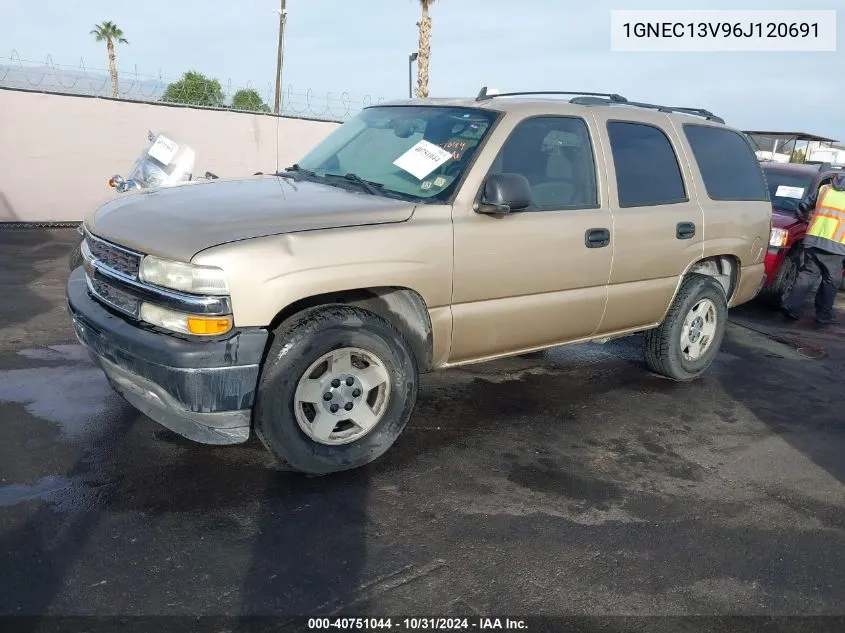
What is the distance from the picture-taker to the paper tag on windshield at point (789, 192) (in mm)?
9070

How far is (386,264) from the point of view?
351 cm

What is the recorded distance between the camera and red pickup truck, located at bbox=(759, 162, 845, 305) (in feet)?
26.9

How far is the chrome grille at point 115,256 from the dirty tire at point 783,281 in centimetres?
743

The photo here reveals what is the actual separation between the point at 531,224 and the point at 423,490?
162 centimetres

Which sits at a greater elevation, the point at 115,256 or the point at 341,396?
the point at 115,256

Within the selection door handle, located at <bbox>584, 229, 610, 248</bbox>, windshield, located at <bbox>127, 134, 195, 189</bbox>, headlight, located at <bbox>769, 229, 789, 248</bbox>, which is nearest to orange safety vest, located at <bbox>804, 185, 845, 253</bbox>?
headlight, located at <bbox>769, 229, 789, 248</bbox>

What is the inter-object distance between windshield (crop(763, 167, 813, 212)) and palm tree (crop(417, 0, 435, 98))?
14.6m

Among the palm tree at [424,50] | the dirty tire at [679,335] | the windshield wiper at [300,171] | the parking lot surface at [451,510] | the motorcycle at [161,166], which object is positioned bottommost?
the parking lot surface at [451,510]

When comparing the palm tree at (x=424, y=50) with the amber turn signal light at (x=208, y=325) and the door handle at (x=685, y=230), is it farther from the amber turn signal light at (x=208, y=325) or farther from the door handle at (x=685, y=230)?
the amber turn signal light at (x=208, y=325)

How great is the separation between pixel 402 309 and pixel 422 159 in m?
0.90

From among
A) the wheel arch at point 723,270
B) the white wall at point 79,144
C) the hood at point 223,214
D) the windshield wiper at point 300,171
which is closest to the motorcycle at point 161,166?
the windshield wiper at point 300,171

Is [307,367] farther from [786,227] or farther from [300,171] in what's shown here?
[786,227]

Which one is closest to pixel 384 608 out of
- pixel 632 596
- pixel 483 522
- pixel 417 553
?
pixel 417 553

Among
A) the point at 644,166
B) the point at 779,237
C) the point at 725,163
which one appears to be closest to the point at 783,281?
the point at 779,237
